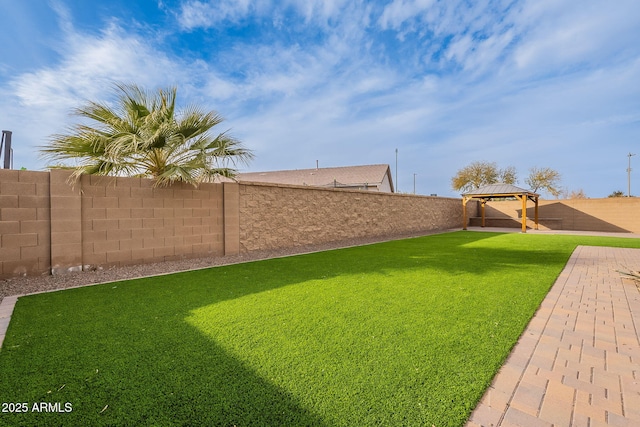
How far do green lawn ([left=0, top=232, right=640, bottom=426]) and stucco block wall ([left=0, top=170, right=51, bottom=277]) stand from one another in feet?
3.80

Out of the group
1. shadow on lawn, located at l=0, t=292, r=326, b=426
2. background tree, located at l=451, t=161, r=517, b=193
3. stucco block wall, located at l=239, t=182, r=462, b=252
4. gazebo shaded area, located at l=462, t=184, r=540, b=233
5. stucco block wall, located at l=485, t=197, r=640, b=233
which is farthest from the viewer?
background tree, located at l=451, t=161, r=517, b=193

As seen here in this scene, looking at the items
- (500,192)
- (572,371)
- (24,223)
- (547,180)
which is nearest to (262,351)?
(572,371)

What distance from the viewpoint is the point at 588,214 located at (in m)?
17.3

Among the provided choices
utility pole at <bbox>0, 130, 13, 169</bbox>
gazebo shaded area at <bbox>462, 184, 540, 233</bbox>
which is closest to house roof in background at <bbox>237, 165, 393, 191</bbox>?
gazebo shaded area at <bbox>462, 184, 540, 233</bbox>

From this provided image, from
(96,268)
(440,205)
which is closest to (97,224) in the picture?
(96,268)

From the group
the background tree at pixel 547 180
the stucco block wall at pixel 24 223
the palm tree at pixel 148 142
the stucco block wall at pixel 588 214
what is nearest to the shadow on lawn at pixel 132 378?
the stucco block wall at pixel 24 223

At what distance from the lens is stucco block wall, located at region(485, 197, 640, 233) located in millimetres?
16156

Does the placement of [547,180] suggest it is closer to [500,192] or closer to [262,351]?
[500,192]

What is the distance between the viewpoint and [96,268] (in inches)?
210

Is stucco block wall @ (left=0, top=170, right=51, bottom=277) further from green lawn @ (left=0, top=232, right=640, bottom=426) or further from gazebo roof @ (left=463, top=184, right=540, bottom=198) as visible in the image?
gazebo roof @ (left=463, top=184, right=540, bottom=198)

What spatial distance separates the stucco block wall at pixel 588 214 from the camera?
16.2 m

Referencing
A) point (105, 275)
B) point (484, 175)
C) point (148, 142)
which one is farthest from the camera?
point (484, 175)

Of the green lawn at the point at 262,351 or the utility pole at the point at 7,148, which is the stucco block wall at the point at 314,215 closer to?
the green lawn at the point at 262,351

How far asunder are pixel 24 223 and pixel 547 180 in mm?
42170
